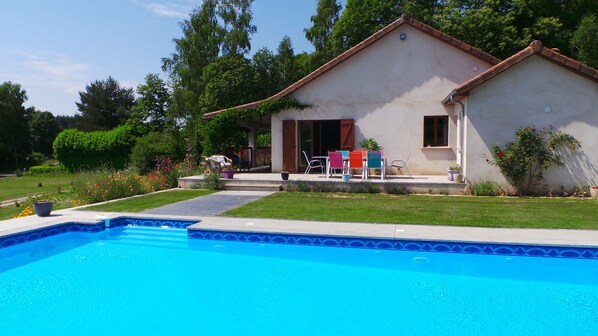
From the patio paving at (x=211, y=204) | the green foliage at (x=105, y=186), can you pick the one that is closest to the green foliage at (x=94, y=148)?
the green foliage at (x=105, y=186)

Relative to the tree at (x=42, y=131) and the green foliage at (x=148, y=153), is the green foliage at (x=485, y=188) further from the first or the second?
the tree at (x=42, y=131)

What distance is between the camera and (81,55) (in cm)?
1905

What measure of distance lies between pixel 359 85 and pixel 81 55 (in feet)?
41.7

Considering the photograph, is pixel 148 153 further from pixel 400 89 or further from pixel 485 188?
pixel 485 188

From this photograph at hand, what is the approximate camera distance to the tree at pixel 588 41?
20.4m

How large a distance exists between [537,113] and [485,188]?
2.49 meters

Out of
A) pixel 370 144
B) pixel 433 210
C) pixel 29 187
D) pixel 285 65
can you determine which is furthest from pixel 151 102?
pixel 433 210

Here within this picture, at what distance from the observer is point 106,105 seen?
5412cm

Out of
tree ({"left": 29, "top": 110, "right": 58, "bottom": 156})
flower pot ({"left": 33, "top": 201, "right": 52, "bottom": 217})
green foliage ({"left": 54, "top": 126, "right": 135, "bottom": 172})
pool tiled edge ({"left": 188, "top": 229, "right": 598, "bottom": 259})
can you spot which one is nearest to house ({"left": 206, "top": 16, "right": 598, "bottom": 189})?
pool tiled edge ({"left": 188, "top": 229, "right": 598, "bottom": 259})

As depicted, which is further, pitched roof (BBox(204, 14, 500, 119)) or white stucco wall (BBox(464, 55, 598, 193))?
pitched roof (BBox(204, 14, 500, 119))

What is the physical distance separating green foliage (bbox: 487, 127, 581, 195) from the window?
3.47 m

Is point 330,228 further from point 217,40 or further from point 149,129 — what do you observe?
point 149,129

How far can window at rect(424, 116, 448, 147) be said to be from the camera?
15.1m

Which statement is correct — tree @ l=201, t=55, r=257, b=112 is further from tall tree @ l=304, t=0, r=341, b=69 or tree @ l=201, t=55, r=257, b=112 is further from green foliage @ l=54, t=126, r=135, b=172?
Result: green foliage @ l=54, t=126, r=135, b=172
